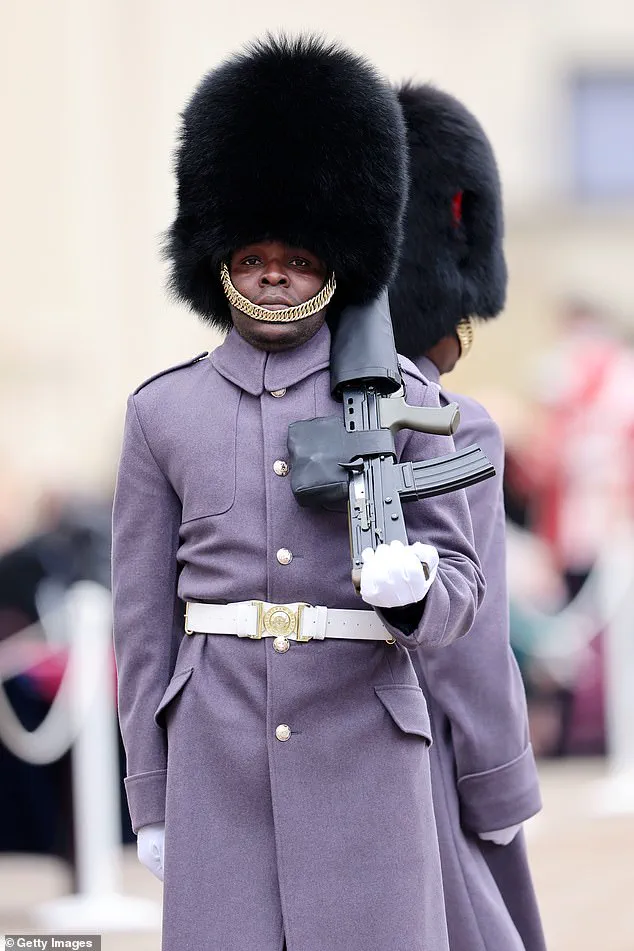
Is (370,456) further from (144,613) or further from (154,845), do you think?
(154,845)

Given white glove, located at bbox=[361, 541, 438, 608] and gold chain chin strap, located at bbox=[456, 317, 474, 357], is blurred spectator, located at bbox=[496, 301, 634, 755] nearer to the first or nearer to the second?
gold chain chin strap, located at bbox=[456, 317, 474, 357]

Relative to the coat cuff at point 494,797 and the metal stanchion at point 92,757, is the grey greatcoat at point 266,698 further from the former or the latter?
the metal stanchion at point 92,757

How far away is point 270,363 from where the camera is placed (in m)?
3.00

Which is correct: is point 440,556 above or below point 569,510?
above

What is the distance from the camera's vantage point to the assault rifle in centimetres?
276

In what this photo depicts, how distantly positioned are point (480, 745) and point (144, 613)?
79 cm

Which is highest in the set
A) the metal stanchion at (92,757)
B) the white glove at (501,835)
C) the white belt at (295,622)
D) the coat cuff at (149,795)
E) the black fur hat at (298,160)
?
the black fur hat at (298,160)

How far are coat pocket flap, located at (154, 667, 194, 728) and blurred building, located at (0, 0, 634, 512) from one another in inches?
425

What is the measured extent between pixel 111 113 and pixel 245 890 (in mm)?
13939

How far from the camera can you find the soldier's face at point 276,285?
296cm

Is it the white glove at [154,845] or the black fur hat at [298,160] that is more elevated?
the black fur hat at [298,160]

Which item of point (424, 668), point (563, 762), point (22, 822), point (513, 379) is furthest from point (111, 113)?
point (424, 668)

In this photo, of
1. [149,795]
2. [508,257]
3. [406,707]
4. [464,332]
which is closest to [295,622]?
[406,707]

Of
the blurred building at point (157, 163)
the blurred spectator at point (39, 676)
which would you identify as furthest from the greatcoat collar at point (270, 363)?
the blurred building at point (157, 163)
